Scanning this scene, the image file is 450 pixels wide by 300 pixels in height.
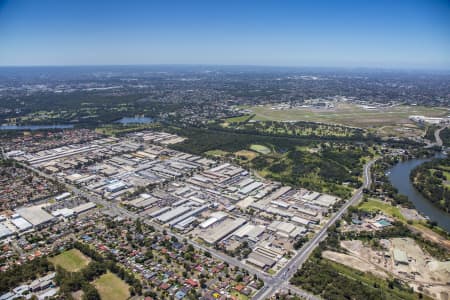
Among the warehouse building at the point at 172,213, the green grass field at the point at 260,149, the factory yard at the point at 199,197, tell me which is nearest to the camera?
the factory yard at the point at 199,197

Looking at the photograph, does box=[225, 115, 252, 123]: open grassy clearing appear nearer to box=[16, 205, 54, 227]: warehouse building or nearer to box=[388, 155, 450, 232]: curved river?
box=[388, 155, 450, 232]: curved river

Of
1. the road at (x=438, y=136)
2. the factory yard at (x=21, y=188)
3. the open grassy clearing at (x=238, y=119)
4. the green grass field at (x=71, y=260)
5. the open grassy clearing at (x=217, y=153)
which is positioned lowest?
the green grass field at (x=71, y=260)

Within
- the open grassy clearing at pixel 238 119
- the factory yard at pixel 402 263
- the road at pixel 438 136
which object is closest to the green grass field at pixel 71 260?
the factory yard at pixel 402 263

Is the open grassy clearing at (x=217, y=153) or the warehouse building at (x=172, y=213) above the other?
the open grassy clearing at (x=217, y=153)

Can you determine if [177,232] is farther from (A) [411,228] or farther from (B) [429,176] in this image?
(B) [429,176]

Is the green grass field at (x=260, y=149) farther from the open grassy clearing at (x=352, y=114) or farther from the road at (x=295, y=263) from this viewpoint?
the open grassy clearing at (x=352, y=114)

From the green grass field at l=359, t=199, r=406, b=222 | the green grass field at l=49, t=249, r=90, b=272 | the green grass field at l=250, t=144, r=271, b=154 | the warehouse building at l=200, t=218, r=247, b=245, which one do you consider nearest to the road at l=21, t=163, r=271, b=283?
the warehouse building at l=200, t=218, r=247, b=245
